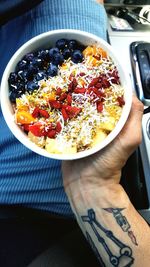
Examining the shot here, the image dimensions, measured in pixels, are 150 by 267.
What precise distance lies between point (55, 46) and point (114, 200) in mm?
291

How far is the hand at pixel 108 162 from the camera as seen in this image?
673 mm

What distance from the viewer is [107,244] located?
0.75 metres

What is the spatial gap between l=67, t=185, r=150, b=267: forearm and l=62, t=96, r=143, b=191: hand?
0.02 m

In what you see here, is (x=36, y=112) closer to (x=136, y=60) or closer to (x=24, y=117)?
(x=24, y=117)

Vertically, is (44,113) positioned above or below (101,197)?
above

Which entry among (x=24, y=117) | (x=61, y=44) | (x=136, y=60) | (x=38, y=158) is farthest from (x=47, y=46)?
(x=136, y=60)

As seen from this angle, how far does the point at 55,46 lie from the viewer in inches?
26.3

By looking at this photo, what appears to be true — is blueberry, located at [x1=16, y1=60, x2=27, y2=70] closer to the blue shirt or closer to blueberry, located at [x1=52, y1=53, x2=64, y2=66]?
blueberry, located at [x1=52, y1=53, x2=64, y2=66]

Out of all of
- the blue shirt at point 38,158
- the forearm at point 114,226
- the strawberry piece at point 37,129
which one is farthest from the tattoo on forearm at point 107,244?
the strawberry piece at point 37,129

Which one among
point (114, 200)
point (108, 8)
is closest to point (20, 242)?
point (114, 200)

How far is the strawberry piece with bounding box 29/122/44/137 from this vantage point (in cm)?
61

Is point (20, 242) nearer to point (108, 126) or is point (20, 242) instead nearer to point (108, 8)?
point (108, 126)

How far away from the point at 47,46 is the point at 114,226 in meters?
0.34

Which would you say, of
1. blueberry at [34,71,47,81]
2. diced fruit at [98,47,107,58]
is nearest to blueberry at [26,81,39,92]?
blueberry at [34,71,47,81]
